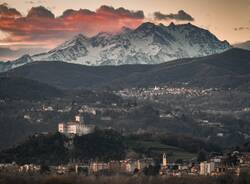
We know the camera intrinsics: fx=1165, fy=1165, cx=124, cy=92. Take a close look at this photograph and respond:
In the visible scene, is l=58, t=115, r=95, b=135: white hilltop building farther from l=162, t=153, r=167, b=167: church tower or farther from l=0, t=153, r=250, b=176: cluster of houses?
l=0, t=153, r=250, b=176: cluster of houses

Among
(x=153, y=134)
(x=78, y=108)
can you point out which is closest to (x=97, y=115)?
(x=78, y=108)

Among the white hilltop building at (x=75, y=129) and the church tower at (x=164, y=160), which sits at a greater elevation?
the white hilltop building at (x=75, y=129)

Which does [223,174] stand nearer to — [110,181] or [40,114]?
[110,181]

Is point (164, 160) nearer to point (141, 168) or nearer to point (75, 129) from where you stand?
point (141, 168)

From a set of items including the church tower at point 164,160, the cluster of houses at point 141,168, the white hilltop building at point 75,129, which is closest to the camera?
the cluster of houses at point 141,168

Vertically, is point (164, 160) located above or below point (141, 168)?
above

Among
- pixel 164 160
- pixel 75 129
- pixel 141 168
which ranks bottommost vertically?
pixel 141 168

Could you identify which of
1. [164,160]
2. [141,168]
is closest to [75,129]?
[164,160]

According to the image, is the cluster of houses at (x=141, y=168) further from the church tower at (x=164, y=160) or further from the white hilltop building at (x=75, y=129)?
the white hilltop building at (x=75, y=129)

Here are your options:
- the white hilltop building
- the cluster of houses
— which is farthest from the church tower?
the white hilltop building

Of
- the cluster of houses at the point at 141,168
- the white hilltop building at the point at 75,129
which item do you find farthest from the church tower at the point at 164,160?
the white hilltop building at the point at 75,129

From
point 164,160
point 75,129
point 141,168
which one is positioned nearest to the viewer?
point 141,168
